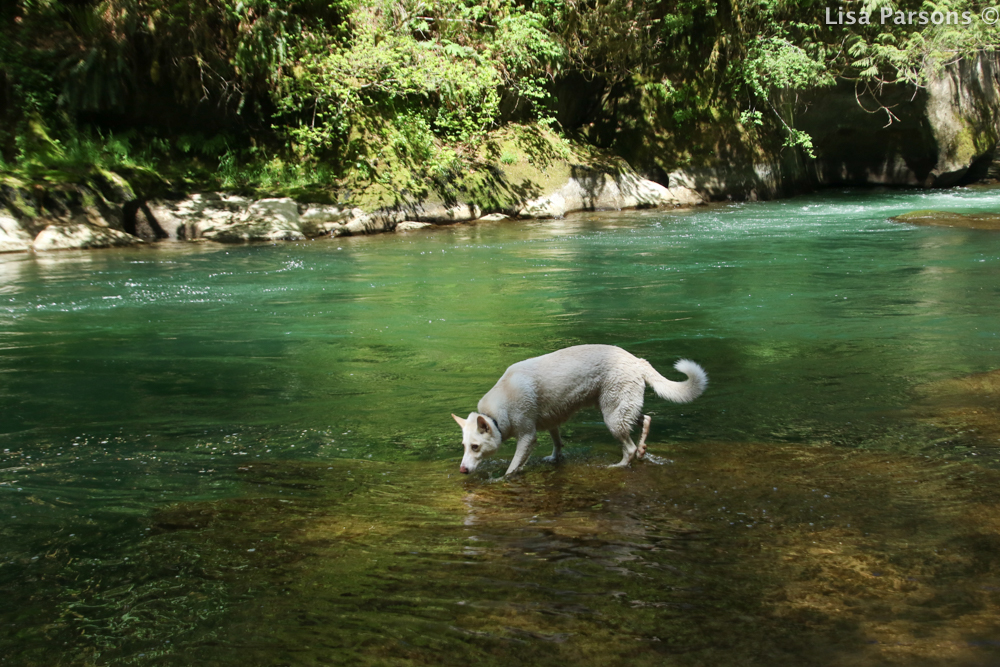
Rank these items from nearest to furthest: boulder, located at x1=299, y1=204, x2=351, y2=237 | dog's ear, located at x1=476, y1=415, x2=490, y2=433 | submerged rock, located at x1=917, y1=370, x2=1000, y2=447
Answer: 1. dog's ear, located at x1=476, y1=415, x2=490, y2=433
2. submerged rock, located at x1=917, y1=370, x2=1000, y2=447
3. boulder, located at x1=299, y1=204, x2=351, y2=237

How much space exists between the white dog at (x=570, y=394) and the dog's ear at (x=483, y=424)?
0.05 meters

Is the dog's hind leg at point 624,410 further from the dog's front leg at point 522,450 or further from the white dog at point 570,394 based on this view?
the dog's front leg at point 522,450

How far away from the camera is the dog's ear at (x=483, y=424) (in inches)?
226

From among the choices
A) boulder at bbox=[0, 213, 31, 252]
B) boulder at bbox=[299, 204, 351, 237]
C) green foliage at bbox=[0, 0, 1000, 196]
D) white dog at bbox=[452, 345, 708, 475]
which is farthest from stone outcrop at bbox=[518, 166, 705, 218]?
white dog at bbox=[452, 345, 708, 475]

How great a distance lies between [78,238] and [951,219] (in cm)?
2217

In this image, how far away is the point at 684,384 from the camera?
20.5ft

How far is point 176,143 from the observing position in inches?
912

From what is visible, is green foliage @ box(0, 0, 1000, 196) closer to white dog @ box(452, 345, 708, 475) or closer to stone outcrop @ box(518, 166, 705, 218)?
stone outcrop @ box(518, 166, 705, 218)

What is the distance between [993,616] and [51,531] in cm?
507

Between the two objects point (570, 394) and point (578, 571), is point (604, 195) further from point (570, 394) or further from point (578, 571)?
point (578, 571)

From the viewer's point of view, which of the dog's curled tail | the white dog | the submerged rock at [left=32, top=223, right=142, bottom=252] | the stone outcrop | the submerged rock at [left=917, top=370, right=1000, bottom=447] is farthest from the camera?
the stone outcrop

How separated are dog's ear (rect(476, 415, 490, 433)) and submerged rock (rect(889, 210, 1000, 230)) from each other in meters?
18.3

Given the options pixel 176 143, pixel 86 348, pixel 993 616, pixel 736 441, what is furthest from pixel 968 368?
pixel 176 143

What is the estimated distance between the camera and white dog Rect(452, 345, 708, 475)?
6.00 metres
